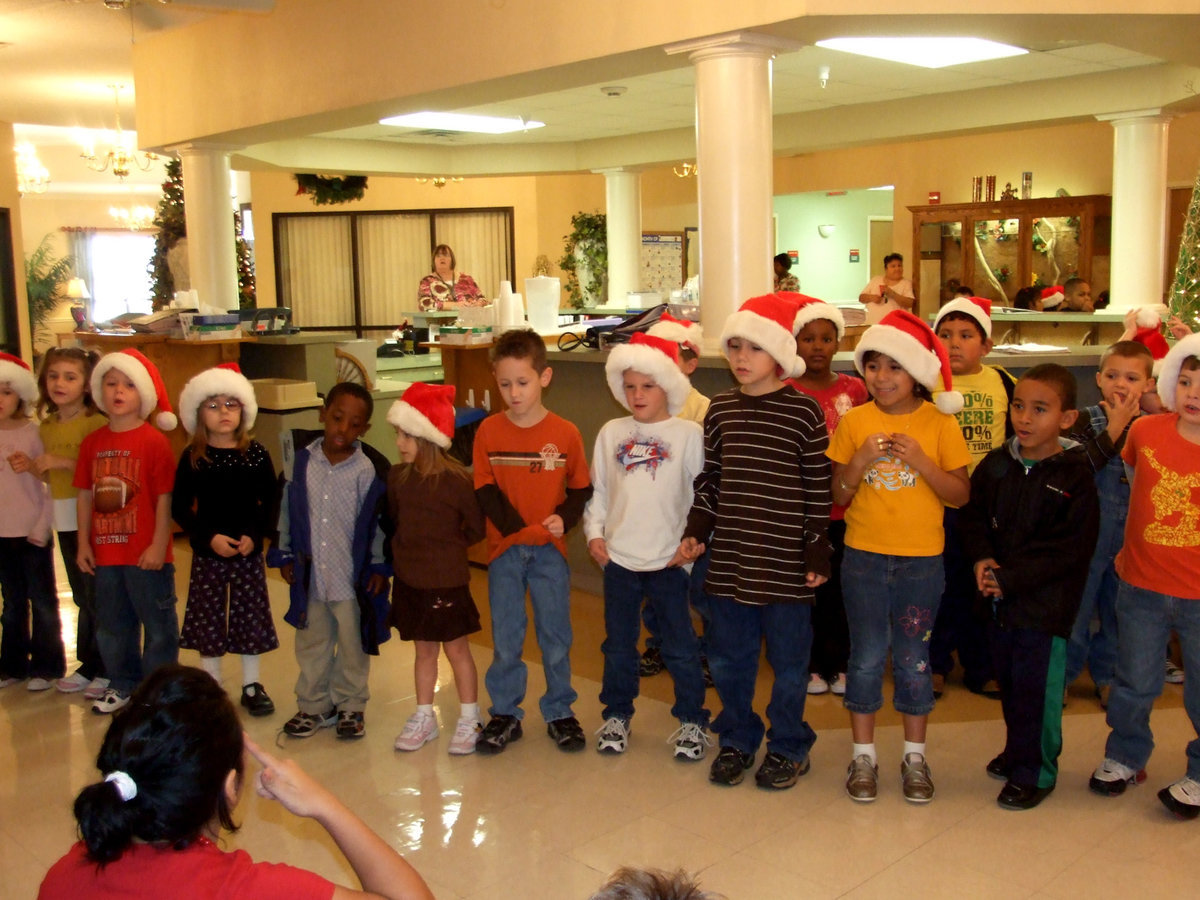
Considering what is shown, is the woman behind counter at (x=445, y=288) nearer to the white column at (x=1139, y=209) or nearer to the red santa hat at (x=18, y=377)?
the white column at (x=1139, y=209)

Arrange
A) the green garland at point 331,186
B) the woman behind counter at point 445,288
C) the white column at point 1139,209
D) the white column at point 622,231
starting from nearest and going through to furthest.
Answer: the white column at point 1139,209, the woman behind counter at point 445,288, the white column at point 622,231, the green garland at point 331,186

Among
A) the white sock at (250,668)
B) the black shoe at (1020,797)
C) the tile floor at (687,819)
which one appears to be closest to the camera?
the tile floor at (687,819)

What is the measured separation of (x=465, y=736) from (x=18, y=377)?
205 centimetres

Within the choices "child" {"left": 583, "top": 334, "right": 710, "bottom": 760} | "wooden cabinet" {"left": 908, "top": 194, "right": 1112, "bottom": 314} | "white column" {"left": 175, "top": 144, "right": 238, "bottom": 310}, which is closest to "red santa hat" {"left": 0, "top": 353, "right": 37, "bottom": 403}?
"child" {"left": 583, "top": 334, "right": 710, "bottom": 760}

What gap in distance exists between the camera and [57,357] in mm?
3977

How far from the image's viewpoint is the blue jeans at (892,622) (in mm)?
2988

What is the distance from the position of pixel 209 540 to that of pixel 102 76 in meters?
6.36

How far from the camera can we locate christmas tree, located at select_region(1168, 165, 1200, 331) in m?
4.47

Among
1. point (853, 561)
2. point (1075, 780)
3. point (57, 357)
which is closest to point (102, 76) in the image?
point (57, 357)

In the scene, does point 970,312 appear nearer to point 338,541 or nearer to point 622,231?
point 338,541

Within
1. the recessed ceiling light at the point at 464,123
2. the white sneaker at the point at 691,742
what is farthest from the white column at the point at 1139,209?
the white sneaker at the point at 691,742

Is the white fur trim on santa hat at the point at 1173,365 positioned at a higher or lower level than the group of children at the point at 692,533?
higher

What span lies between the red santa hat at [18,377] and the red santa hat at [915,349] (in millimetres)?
2878

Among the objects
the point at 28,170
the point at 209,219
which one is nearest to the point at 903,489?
the point at 209,219
